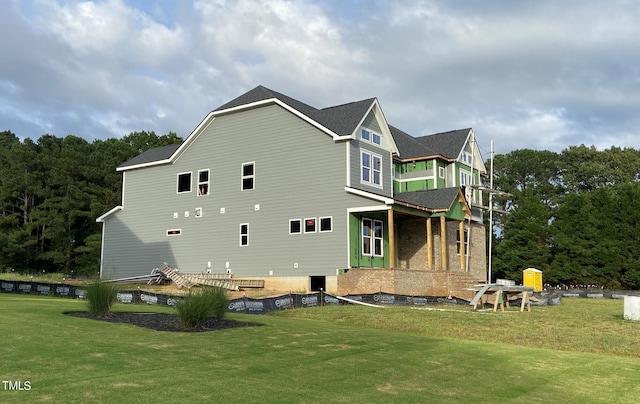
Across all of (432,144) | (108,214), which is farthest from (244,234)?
(432,144)

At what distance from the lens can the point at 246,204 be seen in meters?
30.4

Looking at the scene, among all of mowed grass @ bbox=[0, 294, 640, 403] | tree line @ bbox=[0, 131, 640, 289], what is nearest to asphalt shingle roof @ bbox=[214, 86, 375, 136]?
mowed grass @ bbox=[0, 294, 640, 403]

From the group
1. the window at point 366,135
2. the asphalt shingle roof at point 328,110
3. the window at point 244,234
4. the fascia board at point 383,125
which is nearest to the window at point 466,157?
the fascia board at point 383,125

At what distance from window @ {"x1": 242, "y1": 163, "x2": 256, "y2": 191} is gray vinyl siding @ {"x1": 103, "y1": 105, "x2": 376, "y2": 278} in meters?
0.28

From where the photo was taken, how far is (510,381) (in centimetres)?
873

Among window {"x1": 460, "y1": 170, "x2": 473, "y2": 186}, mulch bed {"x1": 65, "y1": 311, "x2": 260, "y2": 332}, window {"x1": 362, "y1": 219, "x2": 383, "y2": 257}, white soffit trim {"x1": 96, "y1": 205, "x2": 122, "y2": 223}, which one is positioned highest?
window {"x1": 460, "y1": 170, "x2": 473, "y2": 186}

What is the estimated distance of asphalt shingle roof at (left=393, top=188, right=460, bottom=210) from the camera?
1131 inches

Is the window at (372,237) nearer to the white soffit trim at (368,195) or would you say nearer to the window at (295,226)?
the white soffit trim at (368,195)

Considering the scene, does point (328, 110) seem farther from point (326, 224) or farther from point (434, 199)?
point (434, 199)

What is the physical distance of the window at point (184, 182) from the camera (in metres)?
32.8

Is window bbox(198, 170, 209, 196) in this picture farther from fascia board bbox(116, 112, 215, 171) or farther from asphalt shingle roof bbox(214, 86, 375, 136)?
asphalt shingle roof bbox(214, 86, 375, 136)

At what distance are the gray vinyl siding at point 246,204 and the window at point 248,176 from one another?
28cm

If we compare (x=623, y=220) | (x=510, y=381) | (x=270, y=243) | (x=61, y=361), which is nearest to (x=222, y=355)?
(x=61, y=361)

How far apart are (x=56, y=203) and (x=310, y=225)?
32.8 meters
